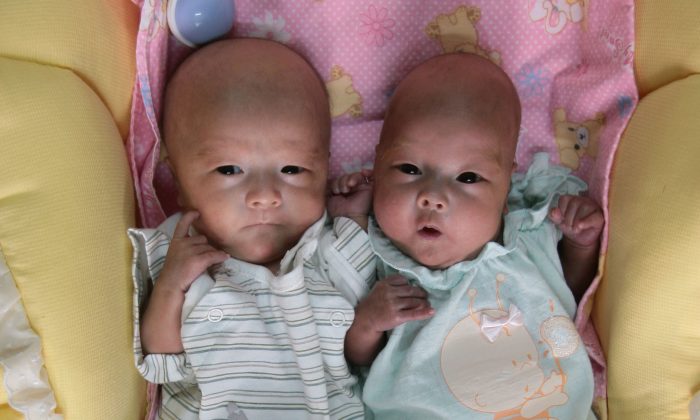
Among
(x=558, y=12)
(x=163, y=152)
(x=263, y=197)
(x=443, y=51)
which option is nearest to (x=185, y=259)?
(x=263, y=197)

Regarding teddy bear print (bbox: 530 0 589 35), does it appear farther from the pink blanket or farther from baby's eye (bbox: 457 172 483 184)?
baby's eye (bbox: 457 172 483 184)

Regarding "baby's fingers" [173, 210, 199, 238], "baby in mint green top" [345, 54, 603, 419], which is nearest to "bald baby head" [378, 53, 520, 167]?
"baby in mint green top" [345, 54, 603, 419]

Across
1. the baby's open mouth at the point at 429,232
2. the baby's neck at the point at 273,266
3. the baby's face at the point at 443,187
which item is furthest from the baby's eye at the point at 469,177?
the baby's neck at the point at 273,266

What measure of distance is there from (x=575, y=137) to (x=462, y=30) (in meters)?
0.41

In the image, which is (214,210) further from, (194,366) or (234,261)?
(194,366)

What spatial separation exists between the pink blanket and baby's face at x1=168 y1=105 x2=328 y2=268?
8.2 inches

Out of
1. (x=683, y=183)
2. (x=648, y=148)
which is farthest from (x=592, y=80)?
(x=683, y=183)

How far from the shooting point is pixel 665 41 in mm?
1536

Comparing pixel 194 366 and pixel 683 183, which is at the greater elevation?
pixel 683 183

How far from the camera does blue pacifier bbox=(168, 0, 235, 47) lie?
5.25ft

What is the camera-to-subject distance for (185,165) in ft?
5.08

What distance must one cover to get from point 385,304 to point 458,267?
193mm

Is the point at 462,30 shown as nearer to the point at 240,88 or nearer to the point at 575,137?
the point at 575,137

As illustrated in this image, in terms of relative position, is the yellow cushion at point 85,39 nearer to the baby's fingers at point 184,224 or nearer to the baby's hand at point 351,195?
the baby's fingers at point 184,224
